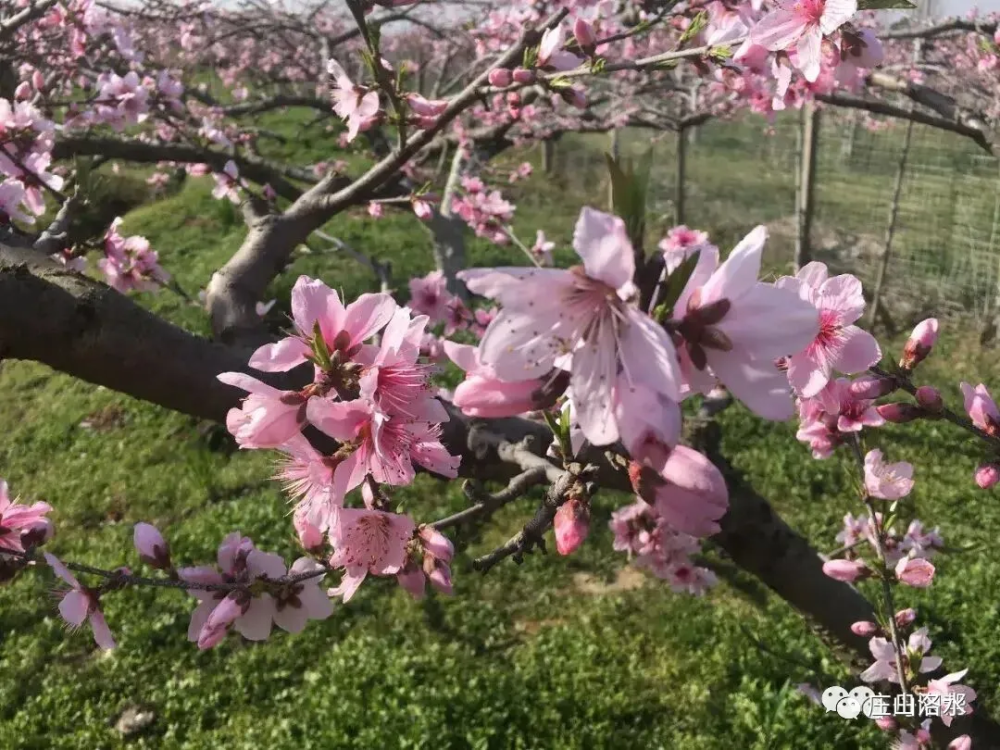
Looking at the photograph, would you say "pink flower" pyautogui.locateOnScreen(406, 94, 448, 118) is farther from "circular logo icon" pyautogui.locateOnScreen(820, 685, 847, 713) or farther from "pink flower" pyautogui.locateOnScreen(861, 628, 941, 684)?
"circular logo icon" pyautogui.locateOnScreen(820, 685, 847, 713)

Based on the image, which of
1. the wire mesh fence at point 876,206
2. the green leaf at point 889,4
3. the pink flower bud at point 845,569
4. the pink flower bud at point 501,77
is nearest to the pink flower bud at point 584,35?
the pink flower bud at point 501,77

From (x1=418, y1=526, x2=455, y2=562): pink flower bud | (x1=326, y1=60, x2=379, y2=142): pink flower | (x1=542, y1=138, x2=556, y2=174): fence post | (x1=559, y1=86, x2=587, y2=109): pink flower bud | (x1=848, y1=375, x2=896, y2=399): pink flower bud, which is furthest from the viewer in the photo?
(x1=542, y1=138, x2=556, y2=174): fence post

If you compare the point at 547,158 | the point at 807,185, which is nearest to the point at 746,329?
the point at 807,185

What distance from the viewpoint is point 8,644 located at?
399cm

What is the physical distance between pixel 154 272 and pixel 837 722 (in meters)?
3.58

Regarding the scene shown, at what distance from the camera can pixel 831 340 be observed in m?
Result: 1.12

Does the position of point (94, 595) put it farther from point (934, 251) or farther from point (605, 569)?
point (934, 251)

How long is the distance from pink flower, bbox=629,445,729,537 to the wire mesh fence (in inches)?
231

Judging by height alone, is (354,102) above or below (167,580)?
above

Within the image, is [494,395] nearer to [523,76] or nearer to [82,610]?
[82,610]

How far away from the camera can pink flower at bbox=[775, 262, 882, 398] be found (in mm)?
1044

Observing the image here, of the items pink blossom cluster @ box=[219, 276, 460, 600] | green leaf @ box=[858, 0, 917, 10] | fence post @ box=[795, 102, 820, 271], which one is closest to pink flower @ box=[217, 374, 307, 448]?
pink blossom cluster @ box=[219, 276, 460, 600]

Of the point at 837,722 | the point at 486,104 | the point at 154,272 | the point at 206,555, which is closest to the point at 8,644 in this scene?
the point at 206,555

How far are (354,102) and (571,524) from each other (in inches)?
71.2
